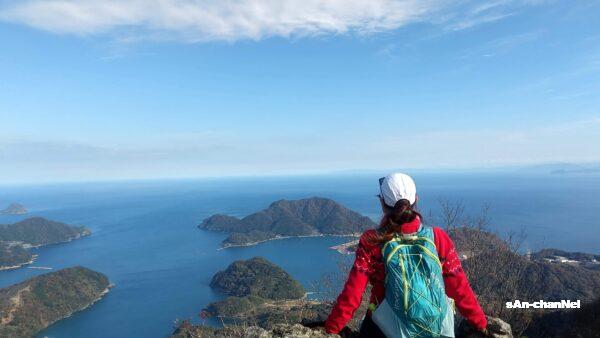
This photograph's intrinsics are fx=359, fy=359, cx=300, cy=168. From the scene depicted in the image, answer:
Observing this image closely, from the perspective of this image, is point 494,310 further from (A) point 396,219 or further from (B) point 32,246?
(B) point 32,246

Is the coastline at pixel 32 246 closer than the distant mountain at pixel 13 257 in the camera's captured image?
Yes

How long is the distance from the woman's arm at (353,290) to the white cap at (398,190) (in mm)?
345

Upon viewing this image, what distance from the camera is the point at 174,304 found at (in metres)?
61.8

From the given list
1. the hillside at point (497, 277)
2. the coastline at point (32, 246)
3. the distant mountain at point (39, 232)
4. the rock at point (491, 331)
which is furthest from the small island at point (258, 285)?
the distant mountain at point (39, 232)

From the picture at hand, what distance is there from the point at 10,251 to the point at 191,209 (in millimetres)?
78799

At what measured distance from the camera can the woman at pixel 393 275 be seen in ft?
8.33

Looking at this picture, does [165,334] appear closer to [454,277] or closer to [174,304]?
[174,304]

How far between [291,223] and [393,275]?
12740 centimetres

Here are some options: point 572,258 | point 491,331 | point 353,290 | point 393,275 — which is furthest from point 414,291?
point 572,258

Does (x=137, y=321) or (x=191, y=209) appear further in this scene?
(x=191, y=209)

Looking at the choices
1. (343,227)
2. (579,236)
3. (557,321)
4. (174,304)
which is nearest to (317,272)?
(174,304)

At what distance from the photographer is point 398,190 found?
106 inches

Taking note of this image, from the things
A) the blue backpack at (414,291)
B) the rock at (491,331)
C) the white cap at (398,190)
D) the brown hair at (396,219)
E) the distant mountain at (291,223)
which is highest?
the white cap at (398,190)

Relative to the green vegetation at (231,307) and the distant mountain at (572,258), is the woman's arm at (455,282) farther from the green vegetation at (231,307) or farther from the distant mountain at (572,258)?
the distant mountain at (572,258)
